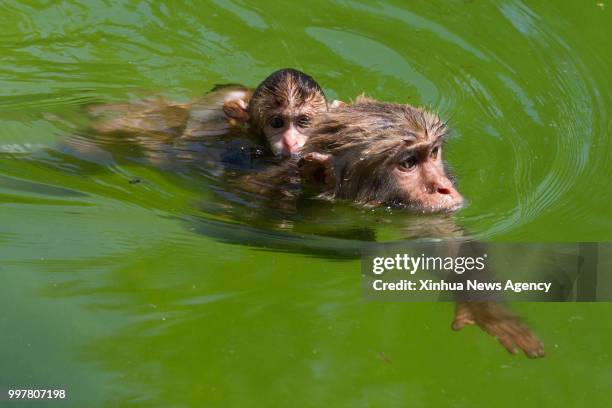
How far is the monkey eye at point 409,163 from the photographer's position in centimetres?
643

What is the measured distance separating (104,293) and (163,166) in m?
1.75

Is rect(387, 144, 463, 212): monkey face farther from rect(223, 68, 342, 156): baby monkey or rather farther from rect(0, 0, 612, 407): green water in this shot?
rect(223, 68, 342, 156): baby monkey

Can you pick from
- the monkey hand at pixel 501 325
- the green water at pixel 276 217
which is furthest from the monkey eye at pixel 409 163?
the monkey hand at pixel 501 325

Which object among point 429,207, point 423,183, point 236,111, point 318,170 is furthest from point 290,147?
point 429,207

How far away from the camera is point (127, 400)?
4945 mm

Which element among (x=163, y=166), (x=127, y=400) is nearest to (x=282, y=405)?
(x=127, y=400)

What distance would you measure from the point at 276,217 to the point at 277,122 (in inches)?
31.2

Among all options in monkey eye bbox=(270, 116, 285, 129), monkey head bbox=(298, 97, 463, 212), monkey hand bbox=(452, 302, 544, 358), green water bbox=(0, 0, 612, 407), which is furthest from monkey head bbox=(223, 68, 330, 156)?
monkey hand bbox=(452, 302, 544, 358)

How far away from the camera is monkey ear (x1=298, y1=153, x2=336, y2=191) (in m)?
6.48

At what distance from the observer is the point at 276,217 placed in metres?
6.62

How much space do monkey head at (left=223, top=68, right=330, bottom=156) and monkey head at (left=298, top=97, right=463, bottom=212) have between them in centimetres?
32

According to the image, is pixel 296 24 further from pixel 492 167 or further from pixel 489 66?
pixel 492 167

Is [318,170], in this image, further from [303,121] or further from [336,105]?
[336,105]

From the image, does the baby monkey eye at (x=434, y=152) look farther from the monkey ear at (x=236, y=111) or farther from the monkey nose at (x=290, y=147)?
the monkey ear at (x=236, y=111)
